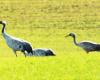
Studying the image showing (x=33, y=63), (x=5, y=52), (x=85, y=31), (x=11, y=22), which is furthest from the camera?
(x=11, y=22)

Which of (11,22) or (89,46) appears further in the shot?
(11,22)

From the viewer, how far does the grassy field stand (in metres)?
11.1

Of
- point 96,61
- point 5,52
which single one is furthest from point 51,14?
point 96,61

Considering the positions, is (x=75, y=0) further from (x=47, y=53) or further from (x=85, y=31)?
(x=47, y=53)

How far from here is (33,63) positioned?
1216 cm

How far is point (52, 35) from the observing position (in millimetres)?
30312

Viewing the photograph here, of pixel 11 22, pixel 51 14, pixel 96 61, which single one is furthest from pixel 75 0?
pixel 96 61

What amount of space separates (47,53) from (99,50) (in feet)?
5.35

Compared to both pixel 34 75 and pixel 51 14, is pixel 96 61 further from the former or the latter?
pixel 51 14

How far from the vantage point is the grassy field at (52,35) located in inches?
437

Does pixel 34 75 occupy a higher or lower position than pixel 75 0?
higher

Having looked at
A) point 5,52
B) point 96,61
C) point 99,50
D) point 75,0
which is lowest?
point 75,0

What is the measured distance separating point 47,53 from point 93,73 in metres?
Answer: 5.96

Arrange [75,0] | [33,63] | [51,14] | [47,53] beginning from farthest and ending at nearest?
1. [75,0]
2. [51,14]
3. [47,53]
4. [33,63]
